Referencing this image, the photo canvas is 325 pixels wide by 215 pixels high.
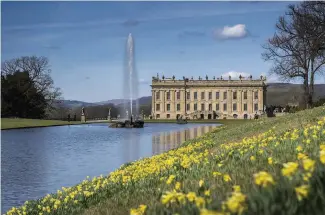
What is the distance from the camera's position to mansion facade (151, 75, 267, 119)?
13262 centimetres

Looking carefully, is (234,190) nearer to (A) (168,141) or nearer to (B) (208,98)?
(A) (168,141)

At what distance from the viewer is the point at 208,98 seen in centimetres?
13438

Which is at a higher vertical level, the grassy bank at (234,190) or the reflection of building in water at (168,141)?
the grassy bank at (234,190)

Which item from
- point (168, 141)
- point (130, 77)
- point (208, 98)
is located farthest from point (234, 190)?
point (208, 98)

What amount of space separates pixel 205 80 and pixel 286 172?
434 ft

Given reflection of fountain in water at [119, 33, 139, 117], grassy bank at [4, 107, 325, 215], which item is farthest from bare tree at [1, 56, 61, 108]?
grassy bank at [4, 107, 325, 215]

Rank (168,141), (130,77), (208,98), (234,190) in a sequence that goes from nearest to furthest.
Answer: (234,190), (168,141), (130,77), (208,98)

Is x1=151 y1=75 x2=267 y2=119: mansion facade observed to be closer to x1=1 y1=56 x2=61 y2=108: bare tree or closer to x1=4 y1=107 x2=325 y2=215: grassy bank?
x1=1 y1=56 x2=61 y2=108: bare tree

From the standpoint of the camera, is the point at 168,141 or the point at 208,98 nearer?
the point at 168,141

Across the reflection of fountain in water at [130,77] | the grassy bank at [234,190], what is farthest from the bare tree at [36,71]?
the grassy bank at [234,190]

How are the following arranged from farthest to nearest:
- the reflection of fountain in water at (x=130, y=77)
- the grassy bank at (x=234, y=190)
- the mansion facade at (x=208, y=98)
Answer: the mansion facade at (x=208, y=98), the reflection of fountain in water at (x=130, y=77), the grassy bank at (x=234, y=190)

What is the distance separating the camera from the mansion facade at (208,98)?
13262 cm

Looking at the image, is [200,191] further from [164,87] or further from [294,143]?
[164,87]

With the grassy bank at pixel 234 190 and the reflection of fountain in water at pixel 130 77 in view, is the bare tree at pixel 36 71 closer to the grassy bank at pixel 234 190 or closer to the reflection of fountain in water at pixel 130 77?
the reflection of fountain in water at pixel 130 77
